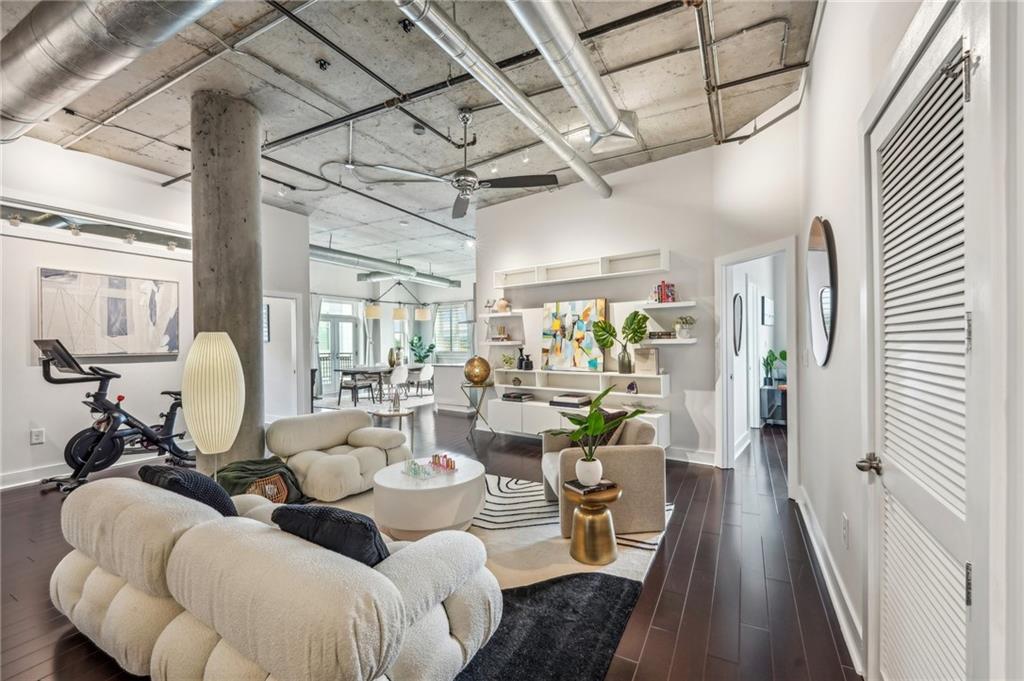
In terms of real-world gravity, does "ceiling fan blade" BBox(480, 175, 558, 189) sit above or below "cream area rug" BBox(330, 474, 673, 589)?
above

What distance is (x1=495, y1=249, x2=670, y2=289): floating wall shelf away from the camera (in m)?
5.35

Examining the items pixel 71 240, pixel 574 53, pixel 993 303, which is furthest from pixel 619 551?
pixel 71 240

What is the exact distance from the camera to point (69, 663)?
2008 millimetres

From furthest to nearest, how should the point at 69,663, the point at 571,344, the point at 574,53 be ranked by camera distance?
the point at 571,344, the point at 574,53, the point at 69,663

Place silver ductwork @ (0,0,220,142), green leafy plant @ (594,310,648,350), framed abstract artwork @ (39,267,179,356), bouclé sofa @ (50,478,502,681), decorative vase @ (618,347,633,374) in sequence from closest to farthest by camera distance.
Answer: bouclé sofa @ (50,478,502,681) < silver ductwork @ (0,0,220,142) < framed abstract artwork @ (39,267,179,356) < green leafy plant @ (594,310,648,350) < decorative vase @ (618,347,633,374)

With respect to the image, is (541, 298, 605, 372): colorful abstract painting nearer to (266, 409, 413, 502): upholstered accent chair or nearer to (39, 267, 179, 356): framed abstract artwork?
(266, 409, 413, 502): upholstered accent chair

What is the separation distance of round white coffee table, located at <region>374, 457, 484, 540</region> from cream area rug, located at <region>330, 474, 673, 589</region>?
30 cm

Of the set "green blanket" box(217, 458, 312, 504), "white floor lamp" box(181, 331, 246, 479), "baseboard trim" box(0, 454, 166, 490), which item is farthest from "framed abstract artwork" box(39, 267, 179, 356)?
"white floor lamp" box(181, 331, 246, 479)

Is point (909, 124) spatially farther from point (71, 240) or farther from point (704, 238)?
point (71, 240)

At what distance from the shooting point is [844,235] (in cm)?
230

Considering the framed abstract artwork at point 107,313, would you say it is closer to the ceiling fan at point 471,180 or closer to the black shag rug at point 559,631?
the ceiling fan at point 471,180

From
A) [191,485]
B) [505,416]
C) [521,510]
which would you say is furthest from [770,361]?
[191,485]

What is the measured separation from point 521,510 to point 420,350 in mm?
10208

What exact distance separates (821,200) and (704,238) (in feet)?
7.12
